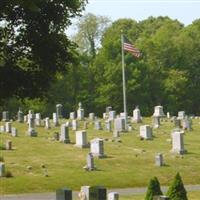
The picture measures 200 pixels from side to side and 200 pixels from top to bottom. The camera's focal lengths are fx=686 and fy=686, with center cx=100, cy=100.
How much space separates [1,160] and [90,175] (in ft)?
16.0

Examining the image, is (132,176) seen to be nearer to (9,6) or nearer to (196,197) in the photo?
(196,197)

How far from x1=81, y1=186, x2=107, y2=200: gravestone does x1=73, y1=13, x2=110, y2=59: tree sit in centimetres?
7211

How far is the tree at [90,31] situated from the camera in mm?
91750

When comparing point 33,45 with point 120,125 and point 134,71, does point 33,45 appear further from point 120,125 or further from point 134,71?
point 134,71

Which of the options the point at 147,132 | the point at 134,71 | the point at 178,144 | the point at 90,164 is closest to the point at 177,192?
the point at 90,164

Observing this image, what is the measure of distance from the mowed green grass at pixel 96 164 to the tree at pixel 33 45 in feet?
21.2

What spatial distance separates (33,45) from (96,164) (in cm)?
1134

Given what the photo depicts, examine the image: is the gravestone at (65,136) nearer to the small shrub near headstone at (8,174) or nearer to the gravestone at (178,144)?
the gravestone at (178,144)

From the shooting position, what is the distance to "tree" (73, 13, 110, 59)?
91.8m

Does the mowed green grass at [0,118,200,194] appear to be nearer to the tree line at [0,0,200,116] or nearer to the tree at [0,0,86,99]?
the tree at [0,0,86,99]

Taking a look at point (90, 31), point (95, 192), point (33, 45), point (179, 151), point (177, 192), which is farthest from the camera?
point (90, 31)

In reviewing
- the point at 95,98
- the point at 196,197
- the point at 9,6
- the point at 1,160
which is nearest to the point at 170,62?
the point at 95,98

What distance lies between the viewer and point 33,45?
21719 millimetres

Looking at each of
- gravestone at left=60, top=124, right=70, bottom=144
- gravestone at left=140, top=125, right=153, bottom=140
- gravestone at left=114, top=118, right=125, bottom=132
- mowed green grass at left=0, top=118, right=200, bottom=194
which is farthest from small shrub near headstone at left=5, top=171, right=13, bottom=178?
gravestone at left=114, top=118, right=125, bottom=132
